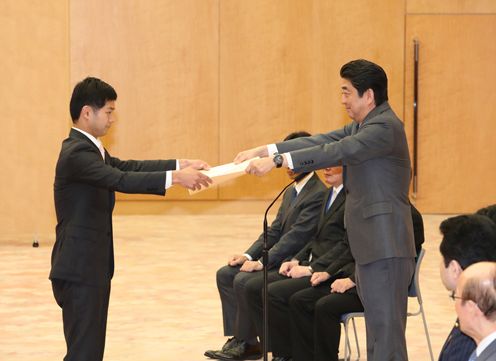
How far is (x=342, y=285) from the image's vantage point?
522 cm

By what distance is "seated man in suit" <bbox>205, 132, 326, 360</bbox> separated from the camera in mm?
5777

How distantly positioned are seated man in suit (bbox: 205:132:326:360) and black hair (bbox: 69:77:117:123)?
167 centimetres

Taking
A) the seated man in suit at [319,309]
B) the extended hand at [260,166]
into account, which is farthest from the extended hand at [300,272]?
the extended hand at [260,166]

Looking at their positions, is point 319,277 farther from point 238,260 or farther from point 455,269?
point 455,269

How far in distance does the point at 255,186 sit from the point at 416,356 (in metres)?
6.16

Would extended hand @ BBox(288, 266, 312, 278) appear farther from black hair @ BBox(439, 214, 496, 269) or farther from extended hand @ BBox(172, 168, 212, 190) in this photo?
black hair @ BBox(439, 214, 496, 269)

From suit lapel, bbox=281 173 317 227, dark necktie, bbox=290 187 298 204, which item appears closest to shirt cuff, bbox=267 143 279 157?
suit lapel, bbox=281 173 317 227

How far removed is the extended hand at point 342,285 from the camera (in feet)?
17.1

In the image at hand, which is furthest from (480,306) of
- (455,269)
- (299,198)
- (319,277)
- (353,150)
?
(299,198)

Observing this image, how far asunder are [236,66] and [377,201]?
7382 millimetres

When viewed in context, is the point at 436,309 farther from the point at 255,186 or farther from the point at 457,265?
Result: the point at 255,186

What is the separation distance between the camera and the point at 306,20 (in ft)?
38.4

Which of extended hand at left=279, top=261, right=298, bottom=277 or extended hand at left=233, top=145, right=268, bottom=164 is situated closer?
extended hand at left=233, top=145, right=268, bottom=164

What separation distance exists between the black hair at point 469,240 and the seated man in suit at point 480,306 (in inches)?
14.8
